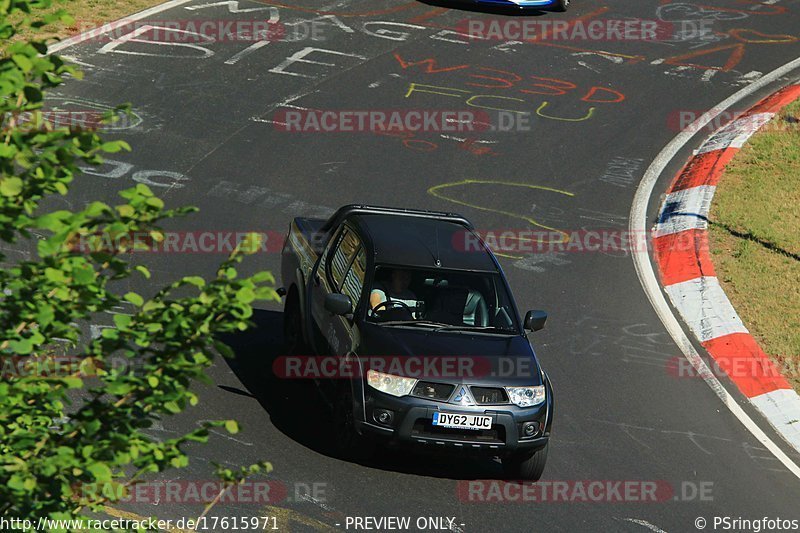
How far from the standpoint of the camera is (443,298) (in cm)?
966

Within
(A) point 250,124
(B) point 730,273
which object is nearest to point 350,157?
(A) point 250,124

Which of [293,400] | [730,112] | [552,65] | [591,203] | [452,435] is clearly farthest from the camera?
[552,65]

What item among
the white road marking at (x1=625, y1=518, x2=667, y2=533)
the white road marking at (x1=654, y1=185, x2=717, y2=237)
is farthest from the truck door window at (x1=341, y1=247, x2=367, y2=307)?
the white road marking at (x1=654, y1=185, x2=717, y2=237)

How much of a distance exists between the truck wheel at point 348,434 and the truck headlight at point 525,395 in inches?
45.4

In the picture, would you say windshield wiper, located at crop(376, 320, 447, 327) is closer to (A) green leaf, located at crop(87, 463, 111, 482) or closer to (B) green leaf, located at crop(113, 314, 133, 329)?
(B) green leaf, located at crop(113, 314, 133, 329)

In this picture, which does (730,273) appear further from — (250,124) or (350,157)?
(250,124)

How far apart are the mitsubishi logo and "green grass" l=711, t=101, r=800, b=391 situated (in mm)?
4355

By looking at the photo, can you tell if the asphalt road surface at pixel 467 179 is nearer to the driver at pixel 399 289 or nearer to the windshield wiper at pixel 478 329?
the windshield wiper at pixel 478 329

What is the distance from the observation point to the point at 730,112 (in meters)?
19.1

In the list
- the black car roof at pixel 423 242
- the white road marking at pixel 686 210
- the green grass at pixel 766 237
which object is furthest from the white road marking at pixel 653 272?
the black car roof at pixel 423 242

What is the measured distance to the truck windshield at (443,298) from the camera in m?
9.55

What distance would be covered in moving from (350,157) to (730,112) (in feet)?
22.6

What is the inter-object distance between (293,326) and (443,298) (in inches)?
78.4

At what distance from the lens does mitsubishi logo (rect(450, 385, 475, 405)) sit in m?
8.70
